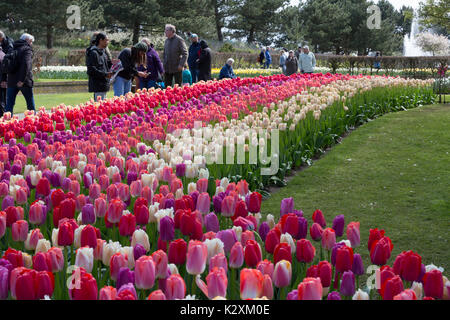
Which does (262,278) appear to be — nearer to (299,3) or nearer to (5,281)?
(5,281)

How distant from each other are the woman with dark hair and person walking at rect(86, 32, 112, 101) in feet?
1.59

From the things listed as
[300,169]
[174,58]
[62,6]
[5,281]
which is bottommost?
[300,169]

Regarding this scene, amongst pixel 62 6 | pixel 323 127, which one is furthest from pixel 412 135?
pixel 62 6

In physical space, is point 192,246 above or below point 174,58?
below

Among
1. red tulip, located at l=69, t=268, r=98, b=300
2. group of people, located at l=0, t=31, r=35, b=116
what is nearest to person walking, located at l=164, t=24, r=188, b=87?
group of people, located at l=0, t=31, r=35, b=116

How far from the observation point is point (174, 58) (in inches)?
493

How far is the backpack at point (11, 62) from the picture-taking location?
32.8 ft

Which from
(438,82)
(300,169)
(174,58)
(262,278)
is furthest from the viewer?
(438,82)

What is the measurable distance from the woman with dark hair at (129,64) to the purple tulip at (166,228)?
8.30 metres

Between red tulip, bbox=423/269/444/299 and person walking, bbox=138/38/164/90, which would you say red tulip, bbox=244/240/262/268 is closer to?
red tulip, bbox=423/269/444/299

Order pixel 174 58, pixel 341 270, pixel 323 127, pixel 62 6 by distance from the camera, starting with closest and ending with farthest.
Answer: pixel 341 270 → pixel 323 127 → pixel 174 58 → pixel 62 6

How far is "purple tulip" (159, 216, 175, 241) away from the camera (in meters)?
2.43

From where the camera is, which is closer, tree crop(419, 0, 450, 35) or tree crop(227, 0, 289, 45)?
tree crop(419, 0, 450, 35)

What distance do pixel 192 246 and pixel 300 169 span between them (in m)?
5.31
